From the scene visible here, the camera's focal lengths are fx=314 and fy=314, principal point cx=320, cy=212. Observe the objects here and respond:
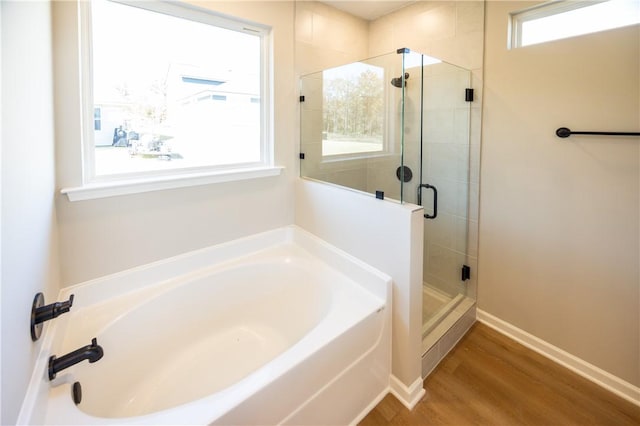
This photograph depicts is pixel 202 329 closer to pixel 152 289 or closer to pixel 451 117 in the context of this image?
pixel 152 289

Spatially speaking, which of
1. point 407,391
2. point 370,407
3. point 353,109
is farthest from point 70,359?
point 353,109

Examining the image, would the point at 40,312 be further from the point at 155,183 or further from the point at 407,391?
the point at 407,391

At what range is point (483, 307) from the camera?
232cm

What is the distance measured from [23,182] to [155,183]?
76 centimetres

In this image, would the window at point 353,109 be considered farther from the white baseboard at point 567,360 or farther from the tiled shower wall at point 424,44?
the white baseboard at point 567,360

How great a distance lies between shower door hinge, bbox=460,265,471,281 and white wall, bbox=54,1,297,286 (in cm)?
139

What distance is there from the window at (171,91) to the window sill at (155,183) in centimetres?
8

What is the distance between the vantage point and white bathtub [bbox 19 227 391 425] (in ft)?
3.76

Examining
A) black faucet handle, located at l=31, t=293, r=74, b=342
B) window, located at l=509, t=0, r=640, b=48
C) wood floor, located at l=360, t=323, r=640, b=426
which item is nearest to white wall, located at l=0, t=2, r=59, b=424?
black faucet handle, located at l=31, t=293, r=74, b=342

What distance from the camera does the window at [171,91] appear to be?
64.2 inches

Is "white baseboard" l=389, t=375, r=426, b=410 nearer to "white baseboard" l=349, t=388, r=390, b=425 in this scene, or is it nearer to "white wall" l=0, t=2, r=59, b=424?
"white baseboard" l=349, t=388, r=390, b=425

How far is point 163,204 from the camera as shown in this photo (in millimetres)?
1839

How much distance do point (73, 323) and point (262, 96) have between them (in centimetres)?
173

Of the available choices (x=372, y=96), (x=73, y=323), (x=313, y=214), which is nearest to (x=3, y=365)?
(x=73, y=323)
